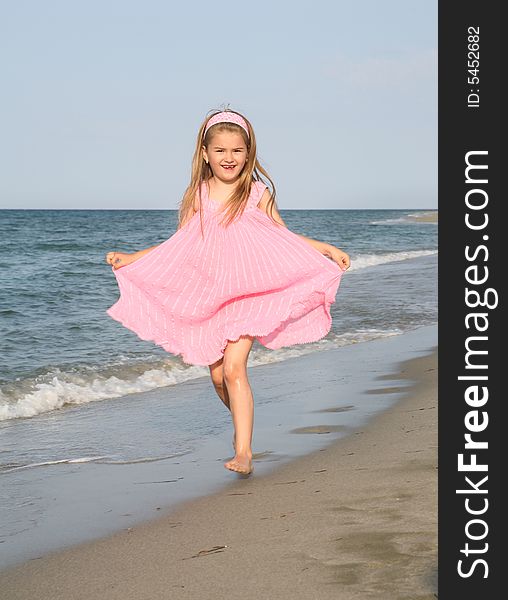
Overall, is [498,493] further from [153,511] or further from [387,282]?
[387,282]

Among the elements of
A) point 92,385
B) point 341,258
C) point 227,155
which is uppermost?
point 227,155

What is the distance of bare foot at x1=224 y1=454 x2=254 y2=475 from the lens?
3953 mm

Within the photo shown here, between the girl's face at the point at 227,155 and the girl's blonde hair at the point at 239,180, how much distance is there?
3cm

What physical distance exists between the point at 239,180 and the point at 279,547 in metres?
1.95

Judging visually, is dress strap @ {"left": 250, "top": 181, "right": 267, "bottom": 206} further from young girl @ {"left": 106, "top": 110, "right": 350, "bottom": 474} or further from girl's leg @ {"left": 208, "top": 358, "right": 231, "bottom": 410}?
girl's leg @ {"left": 208, "top": 358, "right": 231, "bottom": 410}

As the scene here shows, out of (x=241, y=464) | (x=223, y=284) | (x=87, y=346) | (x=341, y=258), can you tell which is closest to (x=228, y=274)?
(x=223, y=284)

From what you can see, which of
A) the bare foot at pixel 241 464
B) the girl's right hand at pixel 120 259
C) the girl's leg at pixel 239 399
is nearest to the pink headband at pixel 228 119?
the girl's right hand at pixel 120 259

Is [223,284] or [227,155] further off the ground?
[227,155]

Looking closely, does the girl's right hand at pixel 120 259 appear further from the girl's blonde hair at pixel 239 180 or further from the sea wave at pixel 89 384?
the sea wave at pixel 89 384

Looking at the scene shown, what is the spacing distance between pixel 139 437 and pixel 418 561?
2798 mm

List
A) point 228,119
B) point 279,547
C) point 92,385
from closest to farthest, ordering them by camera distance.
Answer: point 279,547
point 228,119
point 92,385

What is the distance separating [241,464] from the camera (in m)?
3.98

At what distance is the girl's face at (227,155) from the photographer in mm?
4148

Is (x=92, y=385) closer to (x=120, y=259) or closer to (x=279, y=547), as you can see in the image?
(x=120, y=259)
